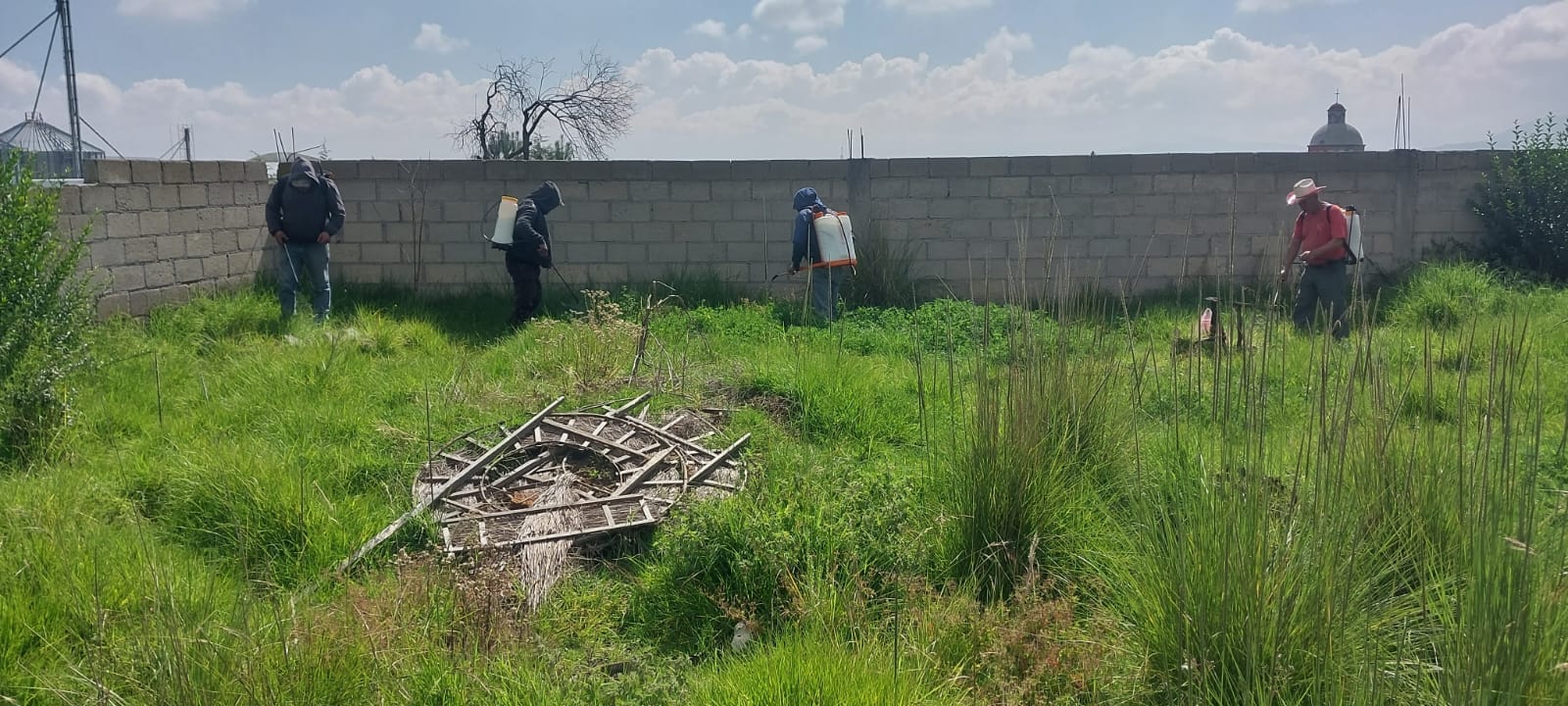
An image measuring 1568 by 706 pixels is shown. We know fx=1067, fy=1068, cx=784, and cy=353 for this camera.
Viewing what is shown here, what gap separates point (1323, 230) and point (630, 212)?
20.6 ft

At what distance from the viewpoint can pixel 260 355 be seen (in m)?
7.38

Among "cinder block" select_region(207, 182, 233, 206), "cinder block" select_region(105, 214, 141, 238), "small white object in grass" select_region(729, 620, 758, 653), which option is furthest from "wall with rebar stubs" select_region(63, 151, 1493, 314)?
"small white object in grass" select_region(729, 620, 758, 653)

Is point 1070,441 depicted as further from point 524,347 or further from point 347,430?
point 524,347

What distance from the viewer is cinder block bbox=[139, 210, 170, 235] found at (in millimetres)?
8909

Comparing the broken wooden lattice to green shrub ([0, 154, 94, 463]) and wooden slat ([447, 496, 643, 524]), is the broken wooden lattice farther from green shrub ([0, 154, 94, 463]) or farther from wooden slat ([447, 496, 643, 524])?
green shrub ([0, 154, 94, 463])

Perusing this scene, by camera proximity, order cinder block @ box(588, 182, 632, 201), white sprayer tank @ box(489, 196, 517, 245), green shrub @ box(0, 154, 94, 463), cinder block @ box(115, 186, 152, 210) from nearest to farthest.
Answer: green shrub @ box(0, 154, 94, 463)
cinder block @ box(115, 186, 152, 210)
white sprayer tank @ box(489, 196, 517, 245)
cinder block @ box(588, 182, 632, 201)

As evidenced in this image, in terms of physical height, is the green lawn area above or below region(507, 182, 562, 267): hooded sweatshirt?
below

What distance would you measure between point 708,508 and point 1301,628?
2.28 m

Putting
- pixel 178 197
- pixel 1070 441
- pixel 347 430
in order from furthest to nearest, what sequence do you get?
pixel 178 197, pixel 347 430, pixel 1070 441

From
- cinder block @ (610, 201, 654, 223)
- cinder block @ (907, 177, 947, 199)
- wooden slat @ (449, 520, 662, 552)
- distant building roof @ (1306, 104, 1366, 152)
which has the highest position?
distant building roof @ (1306, 104, 1366, 152)

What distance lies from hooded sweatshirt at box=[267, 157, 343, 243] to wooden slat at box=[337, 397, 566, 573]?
452 cm

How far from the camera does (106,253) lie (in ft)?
27.8

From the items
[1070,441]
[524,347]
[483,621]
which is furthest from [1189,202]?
[483,621]

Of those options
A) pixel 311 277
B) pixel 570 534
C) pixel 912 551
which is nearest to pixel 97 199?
pixel 311 277
